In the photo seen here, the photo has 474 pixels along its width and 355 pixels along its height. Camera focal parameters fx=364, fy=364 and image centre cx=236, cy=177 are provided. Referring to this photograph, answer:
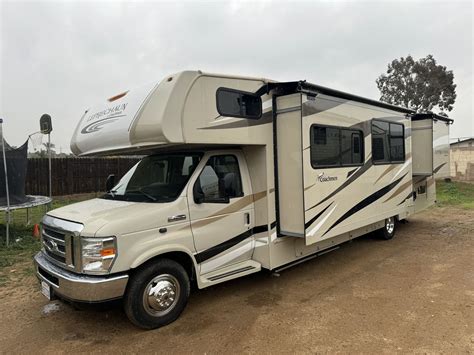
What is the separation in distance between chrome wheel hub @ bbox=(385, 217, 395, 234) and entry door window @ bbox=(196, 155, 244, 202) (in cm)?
448

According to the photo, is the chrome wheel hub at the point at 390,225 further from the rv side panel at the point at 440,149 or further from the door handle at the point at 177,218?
the door handle at the point at 177,218

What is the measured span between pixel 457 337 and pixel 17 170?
9715 mm

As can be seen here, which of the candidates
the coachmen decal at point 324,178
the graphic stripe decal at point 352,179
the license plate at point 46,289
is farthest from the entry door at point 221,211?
the license plate at point 46,289

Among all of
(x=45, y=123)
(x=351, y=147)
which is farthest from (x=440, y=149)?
(x=45, y=123)

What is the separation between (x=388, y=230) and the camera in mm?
8188

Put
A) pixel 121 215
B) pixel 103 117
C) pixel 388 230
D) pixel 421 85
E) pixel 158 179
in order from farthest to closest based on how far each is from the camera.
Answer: pixel 421 85 → pixel 388 230 → pixel 103 117 → pixel 158 179 → pixel 121 215

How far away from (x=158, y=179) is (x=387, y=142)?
4.87m

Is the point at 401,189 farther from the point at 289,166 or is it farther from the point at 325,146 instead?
the point at 289,166

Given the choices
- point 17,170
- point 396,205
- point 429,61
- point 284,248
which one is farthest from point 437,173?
point 429,61

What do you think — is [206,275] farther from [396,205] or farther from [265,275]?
[396,205]

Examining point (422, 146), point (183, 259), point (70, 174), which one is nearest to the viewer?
point (183, 259)

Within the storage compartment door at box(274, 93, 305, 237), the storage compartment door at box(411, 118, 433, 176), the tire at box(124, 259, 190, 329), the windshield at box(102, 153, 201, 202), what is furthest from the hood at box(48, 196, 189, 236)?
the storage compartment door at box(411, 118, 433, 176)

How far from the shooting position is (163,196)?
4512mm

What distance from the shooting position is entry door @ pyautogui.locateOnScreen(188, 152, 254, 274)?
15.0ft
